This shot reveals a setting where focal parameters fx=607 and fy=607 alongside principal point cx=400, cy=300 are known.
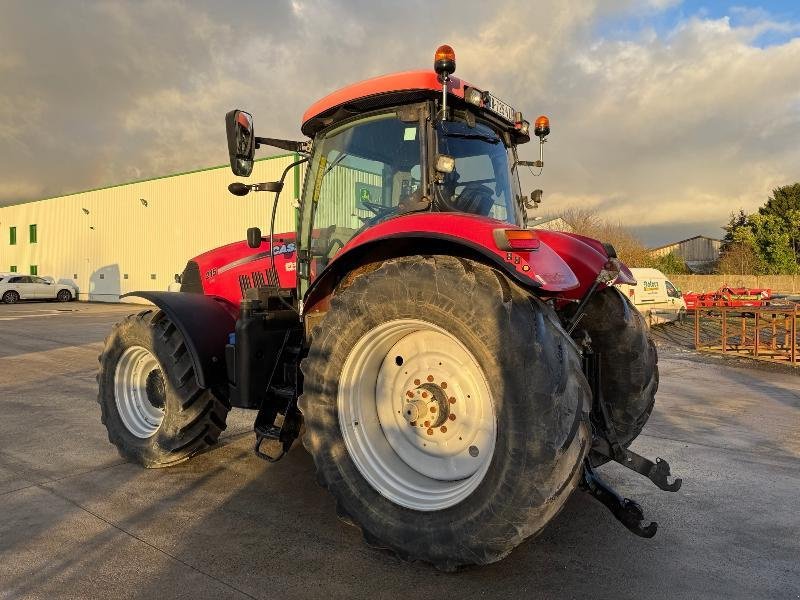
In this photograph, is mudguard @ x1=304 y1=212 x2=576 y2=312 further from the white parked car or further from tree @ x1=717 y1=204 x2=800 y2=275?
tree @ x1=717 y1=204 x2=800 y2=275

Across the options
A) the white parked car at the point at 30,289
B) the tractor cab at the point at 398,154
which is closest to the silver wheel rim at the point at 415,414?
the tractor cab at the point at 398,154

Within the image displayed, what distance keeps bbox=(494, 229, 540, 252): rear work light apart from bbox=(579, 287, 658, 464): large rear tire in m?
1.51

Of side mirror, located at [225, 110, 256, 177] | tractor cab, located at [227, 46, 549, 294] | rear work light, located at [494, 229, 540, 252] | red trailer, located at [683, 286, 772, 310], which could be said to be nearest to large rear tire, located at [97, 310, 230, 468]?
tractor cab, located at [227, 46, 549, 294]

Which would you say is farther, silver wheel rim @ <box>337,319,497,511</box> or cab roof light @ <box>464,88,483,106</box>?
cab roof light @ <box>464,88,483,106</box>

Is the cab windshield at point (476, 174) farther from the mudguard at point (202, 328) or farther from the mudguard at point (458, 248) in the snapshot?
the mudguard at point (202, 328)

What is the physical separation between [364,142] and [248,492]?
2358 millimetres

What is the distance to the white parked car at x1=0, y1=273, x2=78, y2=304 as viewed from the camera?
93.4ft

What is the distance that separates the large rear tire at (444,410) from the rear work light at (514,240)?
16cm

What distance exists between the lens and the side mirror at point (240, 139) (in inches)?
149

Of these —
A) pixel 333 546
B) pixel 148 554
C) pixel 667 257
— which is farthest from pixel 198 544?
pixel 667 257

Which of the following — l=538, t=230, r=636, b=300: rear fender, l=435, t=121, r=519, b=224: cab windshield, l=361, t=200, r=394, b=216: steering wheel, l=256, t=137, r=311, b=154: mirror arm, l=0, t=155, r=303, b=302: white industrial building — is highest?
l=0, t=155, r=303, b=302: white industrial building

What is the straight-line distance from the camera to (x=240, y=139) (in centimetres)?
381

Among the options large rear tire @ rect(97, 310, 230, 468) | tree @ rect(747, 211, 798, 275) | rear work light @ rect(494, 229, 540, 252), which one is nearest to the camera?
rear work light @ rect(494, 229, 540, 252)

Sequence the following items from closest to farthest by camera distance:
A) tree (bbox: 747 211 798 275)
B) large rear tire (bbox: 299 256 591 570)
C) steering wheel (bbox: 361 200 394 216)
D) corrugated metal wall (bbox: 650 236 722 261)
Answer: large rear tire (bbox: 299 256 591 570)
steering wheel (bbox: 361 200 394 216)
tree (bbox: 747 211 798 275)
corrugated metal wall (bbox: 650 236 722 261)
